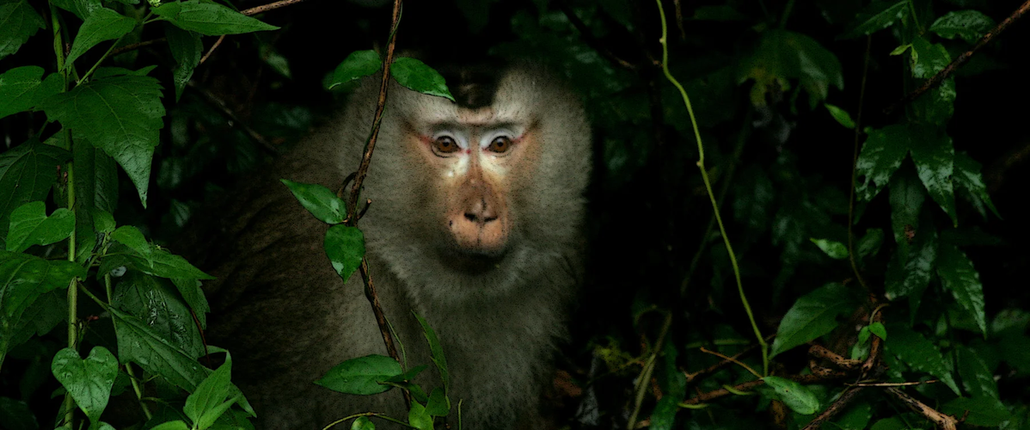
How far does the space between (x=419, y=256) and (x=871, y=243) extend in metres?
1.15

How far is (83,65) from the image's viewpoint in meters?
2.30

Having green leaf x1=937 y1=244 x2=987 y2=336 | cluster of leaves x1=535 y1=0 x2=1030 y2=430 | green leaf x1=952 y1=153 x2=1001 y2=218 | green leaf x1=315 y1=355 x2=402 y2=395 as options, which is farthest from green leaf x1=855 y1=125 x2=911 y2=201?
green leaf x1=315 y1=355 x2=402 y2=395

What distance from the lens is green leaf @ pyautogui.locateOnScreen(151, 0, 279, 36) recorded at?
1.45 metres

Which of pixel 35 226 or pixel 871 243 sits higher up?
pixel 35 226

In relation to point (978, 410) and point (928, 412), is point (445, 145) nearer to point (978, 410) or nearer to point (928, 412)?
point (928, 412)

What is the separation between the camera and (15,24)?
152cm

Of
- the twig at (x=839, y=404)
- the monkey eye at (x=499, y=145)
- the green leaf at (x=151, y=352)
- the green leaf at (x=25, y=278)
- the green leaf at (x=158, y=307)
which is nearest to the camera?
the green leaf at (x=25, y=278)

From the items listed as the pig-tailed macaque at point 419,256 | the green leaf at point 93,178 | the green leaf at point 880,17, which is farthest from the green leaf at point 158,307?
the green leaf at point 880,17

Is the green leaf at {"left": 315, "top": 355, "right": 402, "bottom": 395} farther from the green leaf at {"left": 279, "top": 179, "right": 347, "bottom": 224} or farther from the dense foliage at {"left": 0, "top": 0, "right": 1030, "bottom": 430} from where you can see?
the green leaf at {"left": 279, "top": 179, "right": 347, "bottom": 224}

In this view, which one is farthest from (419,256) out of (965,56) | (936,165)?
(965,56)

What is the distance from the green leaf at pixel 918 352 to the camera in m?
2.11

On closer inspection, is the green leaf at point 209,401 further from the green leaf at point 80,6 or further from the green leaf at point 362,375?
the green leaf at point 80,6

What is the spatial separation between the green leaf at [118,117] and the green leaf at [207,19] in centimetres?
13

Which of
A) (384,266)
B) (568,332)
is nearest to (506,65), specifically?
(384,266)
